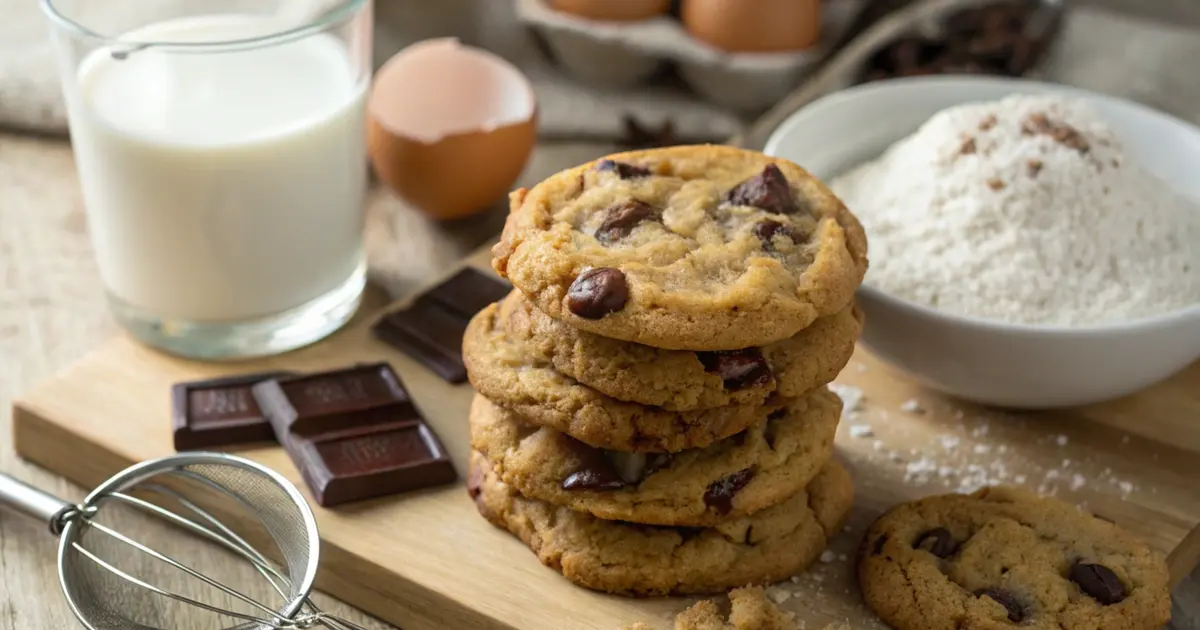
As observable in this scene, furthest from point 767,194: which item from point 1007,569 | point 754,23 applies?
point 754,23

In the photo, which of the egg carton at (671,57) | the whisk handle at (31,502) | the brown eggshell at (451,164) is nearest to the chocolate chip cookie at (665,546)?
the whisk handle at (31,502)

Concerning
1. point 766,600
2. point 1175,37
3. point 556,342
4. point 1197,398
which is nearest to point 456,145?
point 556,342

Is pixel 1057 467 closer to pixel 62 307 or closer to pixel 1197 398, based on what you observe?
pixel 1197 398

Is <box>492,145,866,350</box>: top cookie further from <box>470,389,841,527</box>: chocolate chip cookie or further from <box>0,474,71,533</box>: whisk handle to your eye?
<box>0,474,71,533</box>: whisk handle

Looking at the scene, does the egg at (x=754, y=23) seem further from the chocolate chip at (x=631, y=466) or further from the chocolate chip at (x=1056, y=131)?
the chocolate chip at (x=631, y=466)

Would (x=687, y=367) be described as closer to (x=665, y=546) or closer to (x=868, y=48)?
(x=665, y=546)

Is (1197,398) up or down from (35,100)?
up
